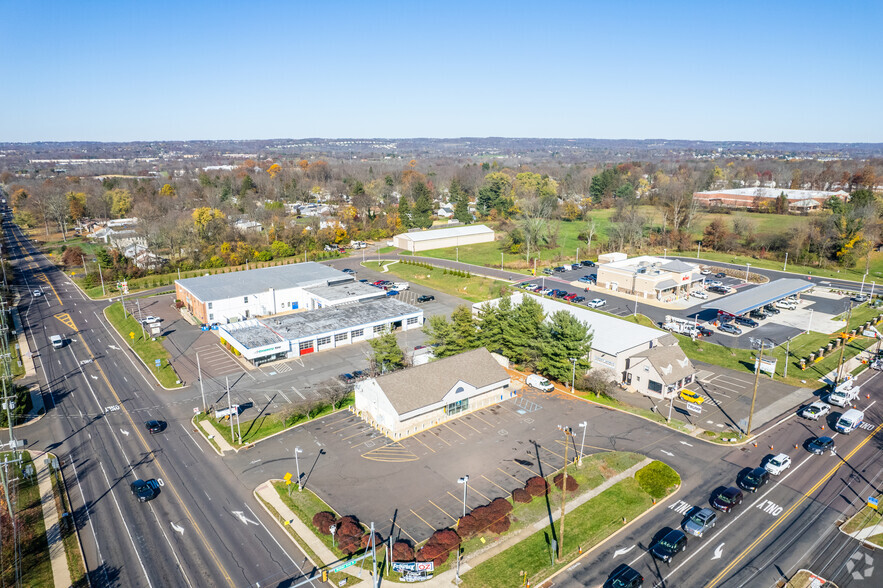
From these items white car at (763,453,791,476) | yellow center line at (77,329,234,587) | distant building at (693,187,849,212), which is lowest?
yellow center line at (77,329,234,587)

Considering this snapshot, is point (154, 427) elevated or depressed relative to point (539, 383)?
depressed

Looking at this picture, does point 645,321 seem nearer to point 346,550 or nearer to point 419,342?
point 419,342

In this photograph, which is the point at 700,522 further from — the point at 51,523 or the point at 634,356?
the point at 51,523

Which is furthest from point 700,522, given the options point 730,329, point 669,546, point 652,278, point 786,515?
point 652,278

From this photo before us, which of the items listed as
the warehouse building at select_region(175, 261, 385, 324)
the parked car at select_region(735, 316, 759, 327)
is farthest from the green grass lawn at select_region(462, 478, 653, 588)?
the warehouse building at select_region(175, 261, 385, 324)

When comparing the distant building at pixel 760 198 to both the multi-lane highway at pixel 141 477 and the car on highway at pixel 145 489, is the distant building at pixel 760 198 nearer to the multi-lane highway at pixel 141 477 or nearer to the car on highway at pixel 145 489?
the multi-lane highway at pixel 141 477

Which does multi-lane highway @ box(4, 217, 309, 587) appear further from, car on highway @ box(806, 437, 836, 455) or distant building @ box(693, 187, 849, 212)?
distant building @ box(693, 187, 849, 212)

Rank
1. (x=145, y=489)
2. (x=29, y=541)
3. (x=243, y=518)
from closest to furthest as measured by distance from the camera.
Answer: (x=29, y=541), (x=243, y=518), (x=145, y=489)
